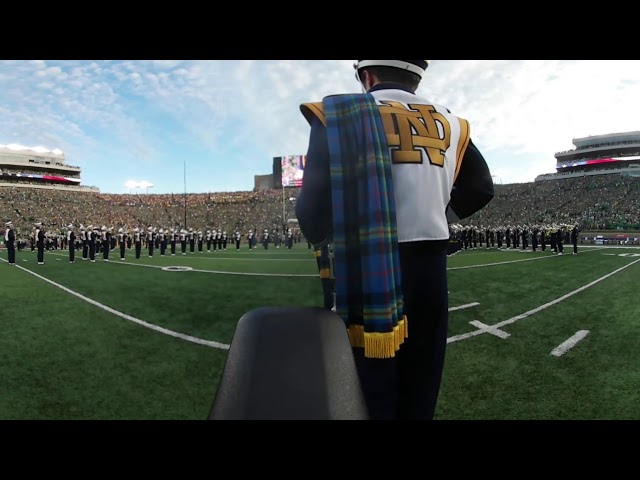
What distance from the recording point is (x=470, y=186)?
4.98ft

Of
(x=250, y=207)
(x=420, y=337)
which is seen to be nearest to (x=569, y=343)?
(x=420, y=337)

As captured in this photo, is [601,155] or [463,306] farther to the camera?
[601,155]

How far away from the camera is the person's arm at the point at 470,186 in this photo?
1498 millimetres

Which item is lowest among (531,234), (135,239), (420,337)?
(420,337)

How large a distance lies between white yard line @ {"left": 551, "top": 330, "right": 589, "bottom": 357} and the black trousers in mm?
2487

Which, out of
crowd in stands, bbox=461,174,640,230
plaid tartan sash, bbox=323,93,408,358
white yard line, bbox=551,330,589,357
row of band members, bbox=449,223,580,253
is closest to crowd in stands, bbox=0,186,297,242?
row of band members, bbox=449,223,580,253

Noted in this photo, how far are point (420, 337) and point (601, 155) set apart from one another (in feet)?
273

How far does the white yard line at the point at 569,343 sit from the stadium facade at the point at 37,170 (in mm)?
72925

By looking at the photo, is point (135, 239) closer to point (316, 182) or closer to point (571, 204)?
point (316, 182)

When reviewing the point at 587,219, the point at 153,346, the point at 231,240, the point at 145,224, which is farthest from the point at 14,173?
the point at 587,219

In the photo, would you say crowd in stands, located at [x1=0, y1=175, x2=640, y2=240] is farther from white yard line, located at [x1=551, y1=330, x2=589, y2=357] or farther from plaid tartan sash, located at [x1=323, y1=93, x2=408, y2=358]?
plaid tartan sash, located at [x1=323, y1=93, x2=408, y2=358]

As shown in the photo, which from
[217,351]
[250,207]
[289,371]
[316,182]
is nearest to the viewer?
[289,371]

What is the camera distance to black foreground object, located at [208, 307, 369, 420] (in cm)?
58
